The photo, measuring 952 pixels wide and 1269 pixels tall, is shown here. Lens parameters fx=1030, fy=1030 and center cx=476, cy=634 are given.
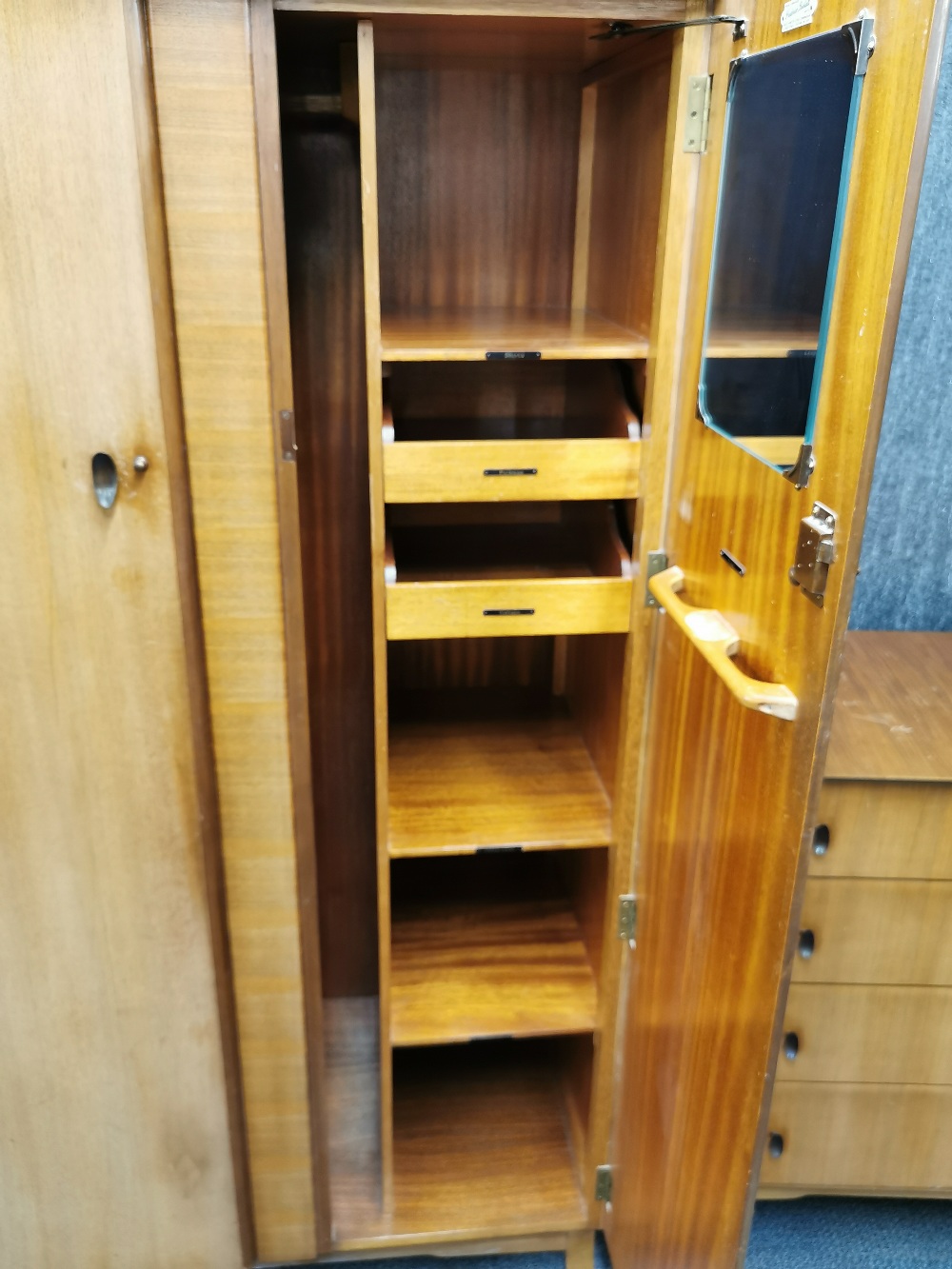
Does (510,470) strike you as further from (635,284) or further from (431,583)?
(635,284)

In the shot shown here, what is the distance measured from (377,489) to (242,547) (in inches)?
6.9

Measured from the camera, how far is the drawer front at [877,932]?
1466mm

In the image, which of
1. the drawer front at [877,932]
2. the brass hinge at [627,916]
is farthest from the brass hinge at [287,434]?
the drawer front at [877,932]

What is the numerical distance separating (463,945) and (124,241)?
1.16m

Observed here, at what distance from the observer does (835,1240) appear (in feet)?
5.65

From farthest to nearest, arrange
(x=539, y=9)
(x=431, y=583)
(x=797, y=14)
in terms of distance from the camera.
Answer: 1. (x=431, y=583)
2. (x=539, y=9)
3. (x=797, y=14)

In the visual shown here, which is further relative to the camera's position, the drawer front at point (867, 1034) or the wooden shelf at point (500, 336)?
the drawer front at point (867, 1034)

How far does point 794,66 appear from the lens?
89cm

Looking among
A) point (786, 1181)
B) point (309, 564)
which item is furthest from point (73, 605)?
point (786, 1181)

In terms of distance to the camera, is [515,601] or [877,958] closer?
[515,601]

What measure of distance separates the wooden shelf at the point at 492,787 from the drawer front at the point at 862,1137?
0.56m

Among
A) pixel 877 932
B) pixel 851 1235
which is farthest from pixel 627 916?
pixel 851 1235

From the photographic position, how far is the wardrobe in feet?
3.18

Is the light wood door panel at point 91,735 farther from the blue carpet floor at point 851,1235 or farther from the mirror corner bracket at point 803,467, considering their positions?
the blue carpet floor at point 851,1235
